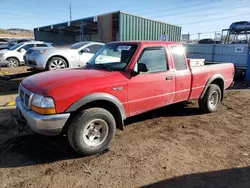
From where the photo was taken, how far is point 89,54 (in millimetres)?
8914

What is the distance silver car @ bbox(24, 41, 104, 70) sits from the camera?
7996mm

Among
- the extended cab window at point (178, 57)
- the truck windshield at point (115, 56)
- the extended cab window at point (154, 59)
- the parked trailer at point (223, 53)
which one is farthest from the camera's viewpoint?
the parked trailer at point (223, 53)

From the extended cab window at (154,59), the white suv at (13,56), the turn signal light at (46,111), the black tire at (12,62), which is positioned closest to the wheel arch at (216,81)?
the extended cab window at (154,59)

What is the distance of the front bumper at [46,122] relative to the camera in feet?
9.31

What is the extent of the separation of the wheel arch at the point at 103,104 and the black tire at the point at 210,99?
8.50ft

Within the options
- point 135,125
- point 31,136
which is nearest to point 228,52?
point 135,125

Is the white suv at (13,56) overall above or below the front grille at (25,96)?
above

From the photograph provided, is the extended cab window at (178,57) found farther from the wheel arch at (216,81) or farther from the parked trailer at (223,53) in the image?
the parked trailer at (223,53)

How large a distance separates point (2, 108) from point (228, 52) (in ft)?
35.4

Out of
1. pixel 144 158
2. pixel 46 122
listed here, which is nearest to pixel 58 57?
pixel 46 122

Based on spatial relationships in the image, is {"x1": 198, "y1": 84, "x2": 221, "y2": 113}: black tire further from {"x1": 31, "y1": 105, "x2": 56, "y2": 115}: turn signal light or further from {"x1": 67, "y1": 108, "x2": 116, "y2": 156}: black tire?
{"x1": 31, "y1": 105, "x2": 56, "y2": 115}: turn signal light

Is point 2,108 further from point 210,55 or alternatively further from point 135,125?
point 210,55

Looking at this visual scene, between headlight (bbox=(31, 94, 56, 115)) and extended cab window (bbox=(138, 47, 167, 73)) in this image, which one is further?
extended cab window (bbox=(138, 47, 167, 73))

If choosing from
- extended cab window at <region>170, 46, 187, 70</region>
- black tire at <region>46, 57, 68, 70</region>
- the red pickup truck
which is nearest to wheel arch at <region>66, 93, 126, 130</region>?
the red pickup truck
